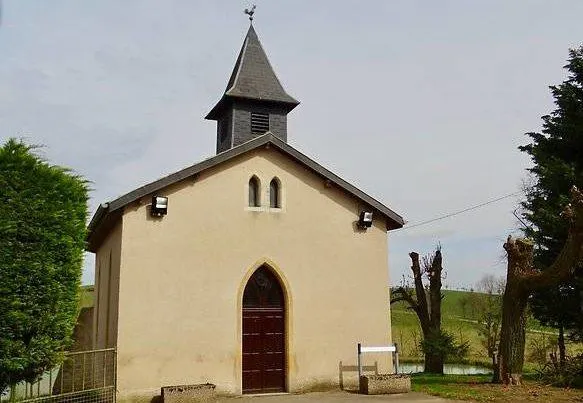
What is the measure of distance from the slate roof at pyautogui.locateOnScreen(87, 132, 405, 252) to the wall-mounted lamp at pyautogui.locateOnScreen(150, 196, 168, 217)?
0.21 metres

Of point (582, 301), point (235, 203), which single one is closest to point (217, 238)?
point (235, 203)

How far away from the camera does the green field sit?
26891 millimetres

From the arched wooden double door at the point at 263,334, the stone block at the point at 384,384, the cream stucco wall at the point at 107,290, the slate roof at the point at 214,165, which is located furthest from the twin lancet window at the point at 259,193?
the stone block at the point at 384,384

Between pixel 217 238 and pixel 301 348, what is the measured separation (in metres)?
3.41

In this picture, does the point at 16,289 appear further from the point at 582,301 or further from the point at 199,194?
the point at 582,301

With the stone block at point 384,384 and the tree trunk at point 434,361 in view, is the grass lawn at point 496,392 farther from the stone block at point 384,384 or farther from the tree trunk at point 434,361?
the tree trunk at point 434,361

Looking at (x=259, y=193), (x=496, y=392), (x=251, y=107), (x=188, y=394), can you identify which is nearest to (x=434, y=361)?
(x=496, y=392)

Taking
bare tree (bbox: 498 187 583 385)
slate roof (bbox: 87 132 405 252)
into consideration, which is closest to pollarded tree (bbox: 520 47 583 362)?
bare tree (bbox: 498 187 583 385)

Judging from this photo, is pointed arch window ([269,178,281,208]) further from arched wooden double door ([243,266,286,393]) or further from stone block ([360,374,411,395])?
stone block ([360,374,411,395])

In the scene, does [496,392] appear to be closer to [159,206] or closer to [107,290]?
[159,206]

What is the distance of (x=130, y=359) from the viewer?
40.9 feet

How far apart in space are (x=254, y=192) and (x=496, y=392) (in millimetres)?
7410

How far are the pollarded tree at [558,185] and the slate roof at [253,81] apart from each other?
8.31 metres

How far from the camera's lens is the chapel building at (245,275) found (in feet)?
42.3
